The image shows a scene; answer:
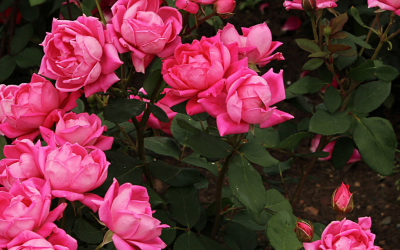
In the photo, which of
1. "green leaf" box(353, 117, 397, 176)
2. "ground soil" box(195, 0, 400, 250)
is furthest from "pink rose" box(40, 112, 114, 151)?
"ground soil" box(195, 0, 400, 250)

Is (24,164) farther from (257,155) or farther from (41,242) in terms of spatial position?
(257,155)

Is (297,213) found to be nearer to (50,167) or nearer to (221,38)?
(221,38)

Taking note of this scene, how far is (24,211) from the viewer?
1.56 feet

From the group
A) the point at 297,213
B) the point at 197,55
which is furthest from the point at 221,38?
the point at 297,213

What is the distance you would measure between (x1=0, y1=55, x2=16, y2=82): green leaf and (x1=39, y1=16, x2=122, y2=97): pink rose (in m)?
0.88

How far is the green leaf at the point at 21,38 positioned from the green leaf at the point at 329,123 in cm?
106

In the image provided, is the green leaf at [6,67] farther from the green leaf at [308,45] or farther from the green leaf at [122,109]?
the green leaf at [308,45]

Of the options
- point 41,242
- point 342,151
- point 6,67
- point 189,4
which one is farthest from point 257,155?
point 6,67

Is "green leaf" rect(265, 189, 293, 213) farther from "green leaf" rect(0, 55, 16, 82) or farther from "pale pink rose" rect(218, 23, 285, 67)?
"green leaf" rect(0, 55, 16, 82)

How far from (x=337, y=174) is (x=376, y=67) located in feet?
3.80

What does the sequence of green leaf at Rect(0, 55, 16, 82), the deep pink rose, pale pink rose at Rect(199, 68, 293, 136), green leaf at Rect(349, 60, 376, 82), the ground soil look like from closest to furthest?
the deep pink rose
pale pink rose at Rect(199, 68, 293, 136)
green leaf at Rect(349, 60, 376, 82)
green leaf at Rect(0, 55, 16, 82)
the ground soil

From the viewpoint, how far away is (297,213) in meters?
1.77

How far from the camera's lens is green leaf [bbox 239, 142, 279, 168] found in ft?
2.24

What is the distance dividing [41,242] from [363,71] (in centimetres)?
74
